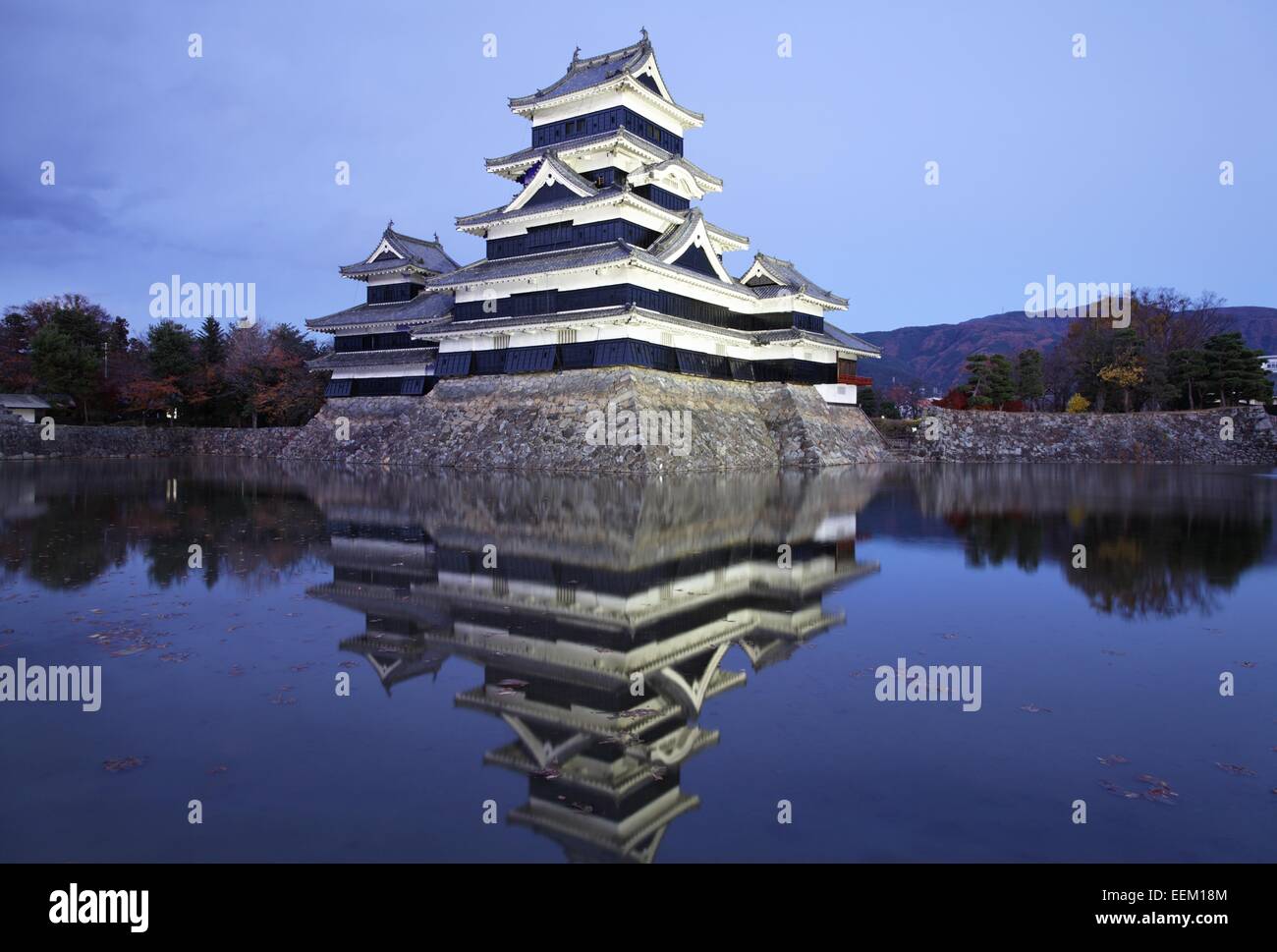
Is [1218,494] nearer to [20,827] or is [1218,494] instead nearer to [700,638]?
[700,638]

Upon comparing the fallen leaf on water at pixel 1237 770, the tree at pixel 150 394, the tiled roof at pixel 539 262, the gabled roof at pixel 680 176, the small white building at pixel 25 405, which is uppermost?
the gabled roof at pixel 680 176

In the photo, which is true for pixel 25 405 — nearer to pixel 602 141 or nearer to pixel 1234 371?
pixel 602 141

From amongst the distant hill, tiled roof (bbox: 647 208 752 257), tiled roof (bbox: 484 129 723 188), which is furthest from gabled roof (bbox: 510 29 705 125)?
the distant hill

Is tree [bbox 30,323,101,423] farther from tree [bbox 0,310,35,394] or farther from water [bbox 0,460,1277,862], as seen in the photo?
water [bbox 0,460,1277,862]

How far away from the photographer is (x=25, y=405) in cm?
4931

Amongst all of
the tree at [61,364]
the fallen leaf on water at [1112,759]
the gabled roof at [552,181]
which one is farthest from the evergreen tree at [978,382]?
the tree at [61,364]

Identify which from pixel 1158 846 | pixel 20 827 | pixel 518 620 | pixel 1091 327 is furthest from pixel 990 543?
pixel 1091 327

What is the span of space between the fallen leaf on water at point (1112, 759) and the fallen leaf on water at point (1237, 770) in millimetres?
516

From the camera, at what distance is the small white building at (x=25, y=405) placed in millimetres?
48531

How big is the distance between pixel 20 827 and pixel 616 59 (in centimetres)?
4144

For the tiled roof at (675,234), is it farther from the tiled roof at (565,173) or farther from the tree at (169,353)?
the tree at (169,353)

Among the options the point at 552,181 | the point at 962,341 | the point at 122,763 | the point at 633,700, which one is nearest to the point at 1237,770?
the point at 633,700

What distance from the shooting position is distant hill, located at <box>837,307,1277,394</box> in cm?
14850

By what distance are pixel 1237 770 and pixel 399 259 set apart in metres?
48.1
